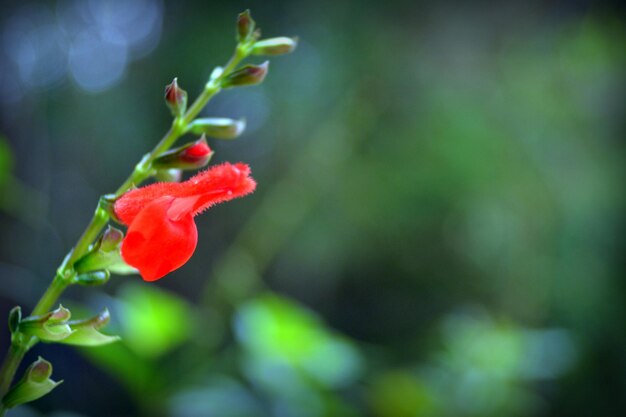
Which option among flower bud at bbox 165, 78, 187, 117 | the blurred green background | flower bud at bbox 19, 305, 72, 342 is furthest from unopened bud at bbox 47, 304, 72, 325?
the blurred green background

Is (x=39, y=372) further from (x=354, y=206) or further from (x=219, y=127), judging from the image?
(x=354, y=206)

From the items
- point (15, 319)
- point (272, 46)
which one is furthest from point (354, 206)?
point (15, 319)

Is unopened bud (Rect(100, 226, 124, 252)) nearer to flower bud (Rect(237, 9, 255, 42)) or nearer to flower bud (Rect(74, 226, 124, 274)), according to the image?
flower bud (Rect(74, 226, 124, 274))

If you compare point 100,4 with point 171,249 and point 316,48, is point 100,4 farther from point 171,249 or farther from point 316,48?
point 171,249

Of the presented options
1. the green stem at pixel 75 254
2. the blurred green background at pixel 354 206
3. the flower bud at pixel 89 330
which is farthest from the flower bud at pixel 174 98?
the blurred green background at pixel 354 206

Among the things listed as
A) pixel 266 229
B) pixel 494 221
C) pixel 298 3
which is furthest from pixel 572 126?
pixel 266 229

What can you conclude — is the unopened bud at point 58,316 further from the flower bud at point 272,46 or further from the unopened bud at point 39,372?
the flower bud at point 272,46

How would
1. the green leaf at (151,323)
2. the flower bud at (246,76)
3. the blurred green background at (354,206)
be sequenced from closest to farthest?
1. the flower bud at (246,76)
2. the green leaf at (151,323)
3. the blurred green background at (354,206)
